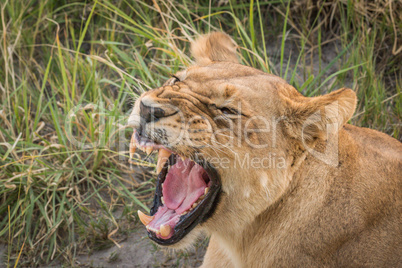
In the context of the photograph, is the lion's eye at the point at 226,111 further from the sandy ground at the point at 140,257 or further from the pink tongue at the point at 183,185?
the sandy ground at the point at 140,257

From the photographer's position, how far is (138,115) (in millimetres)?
1996

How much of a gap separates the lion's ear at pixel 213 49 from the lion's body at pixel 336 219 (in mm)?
693

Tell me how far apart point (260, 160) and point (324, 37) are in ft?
7.61

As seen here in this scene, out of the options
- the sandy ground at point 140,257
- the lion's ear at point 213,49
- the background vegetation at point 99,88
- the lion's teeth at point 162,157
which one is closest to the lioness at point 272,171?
the lion's teeth at point 162,157

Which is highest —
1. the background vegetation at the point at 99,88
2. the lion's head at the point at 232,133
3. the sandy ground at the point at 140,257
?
the lion's head at the point at 232,133

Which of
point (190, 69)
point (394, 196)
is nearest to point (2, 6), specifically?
point (190, 69)

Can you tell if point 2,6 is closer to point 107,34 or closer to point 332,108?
point 107,34

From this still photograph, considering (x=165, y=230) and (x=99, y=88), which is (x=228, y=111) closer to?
(x=165, y=230)

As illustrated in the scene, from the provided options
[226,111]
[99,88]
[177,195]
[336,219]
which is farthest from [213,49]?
[99,88]

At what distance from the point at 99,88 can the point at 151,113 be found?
1595 mm

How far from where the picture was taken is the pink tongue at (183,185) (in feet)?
7.14

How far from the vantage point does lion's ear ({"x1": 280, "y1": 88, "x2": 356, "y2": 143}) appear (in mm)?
1905

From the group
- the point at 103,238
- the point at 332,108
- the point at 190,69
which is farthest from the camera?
the point at 103,238

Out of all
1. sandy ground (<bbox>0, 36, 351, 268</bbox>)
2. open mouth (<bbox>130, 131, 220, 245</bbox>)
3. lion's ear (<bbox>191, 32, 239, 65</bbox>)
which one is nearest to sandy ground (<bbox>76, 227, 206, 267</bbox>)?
sandy ground (<bbox>0, 36, 351, 268</bbox>)
